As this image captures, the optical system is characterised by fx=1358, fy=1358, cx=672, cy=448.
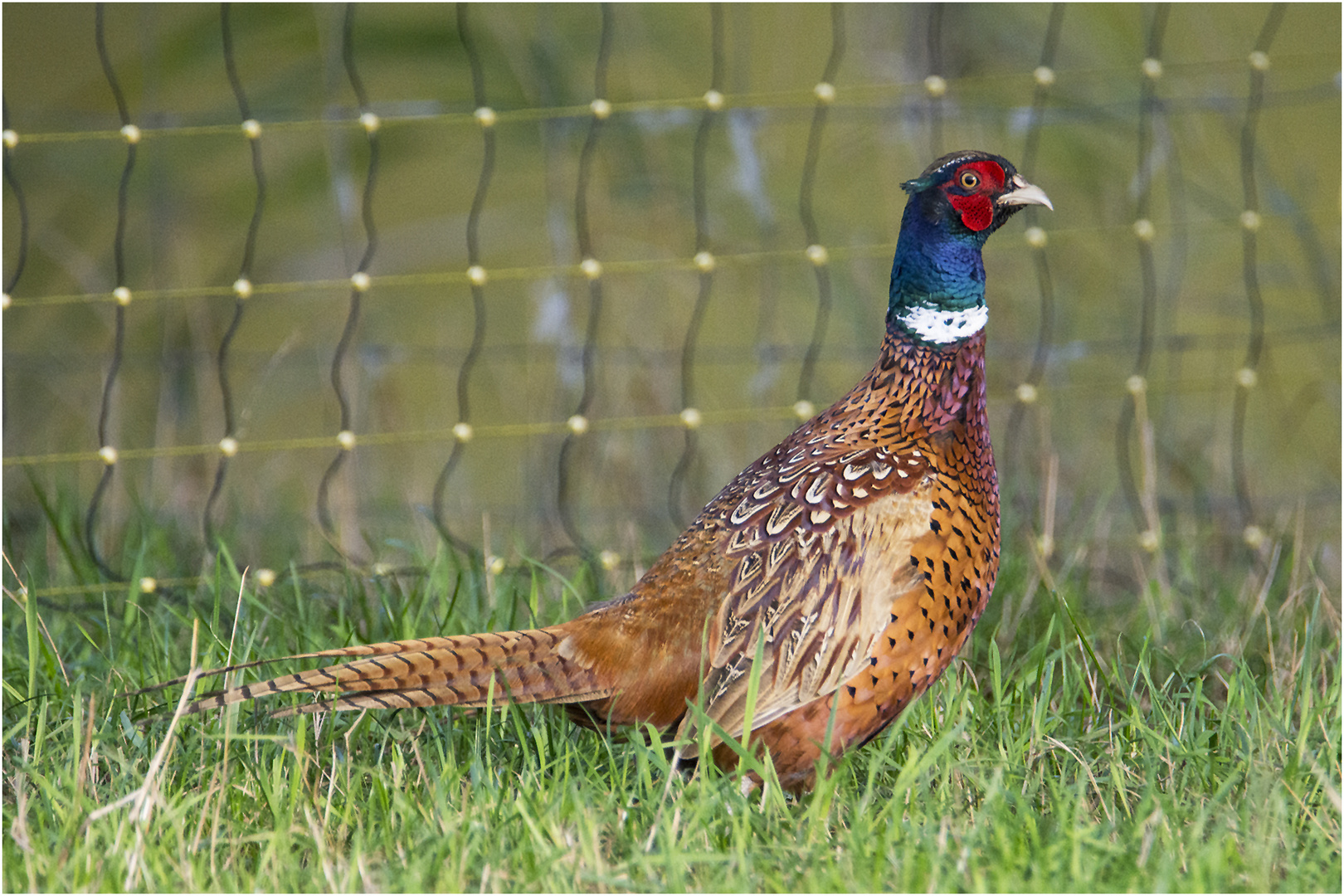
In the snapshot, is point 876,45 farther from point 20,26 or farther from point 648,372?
point 20,26

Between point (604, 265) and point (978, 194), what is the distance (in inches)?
62.3

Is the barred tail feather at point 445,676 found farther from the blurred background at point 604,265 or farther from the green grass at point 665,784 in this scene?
the blurred background at point 604,265

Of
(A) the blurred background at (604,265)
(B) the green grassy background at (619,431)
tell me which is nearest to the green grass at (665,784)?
(B) the green grassy background at (619,431)

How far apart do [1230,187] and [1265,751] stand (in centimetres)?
386

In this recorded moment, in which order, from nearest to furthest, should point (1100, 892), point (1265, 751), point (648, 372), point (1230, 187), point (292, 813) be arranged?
point (1100, 892) < point (292, 813) < point (1265, 751) < point (648, 372) < point (1230, 187)

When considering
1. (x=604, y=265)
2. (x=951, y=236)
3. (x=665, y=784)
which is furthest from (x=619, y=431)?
(x=665, y=784)

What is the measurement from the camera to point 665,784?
8.46 feet

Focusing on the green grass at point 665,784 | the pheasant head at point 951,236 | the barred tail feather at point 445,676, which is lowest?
the green grass at point 665,784

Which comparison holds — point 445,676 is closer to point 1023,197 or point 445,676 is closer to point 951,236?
point 951,236

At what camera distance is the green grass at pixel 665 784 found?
7.62ft

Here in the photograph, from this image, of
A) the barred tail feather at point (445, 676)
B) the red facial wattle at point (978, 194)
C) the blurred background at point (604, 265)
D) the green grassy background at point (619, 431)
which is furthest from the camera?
the blurred background at point (604, 265)

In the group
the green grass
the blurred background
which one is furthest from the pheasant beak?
the blurred background

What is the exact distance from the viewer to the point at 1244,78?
260 inches

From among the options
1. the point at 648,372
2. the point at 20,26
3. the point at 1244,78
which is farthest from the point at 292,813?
the point at 1244,78
